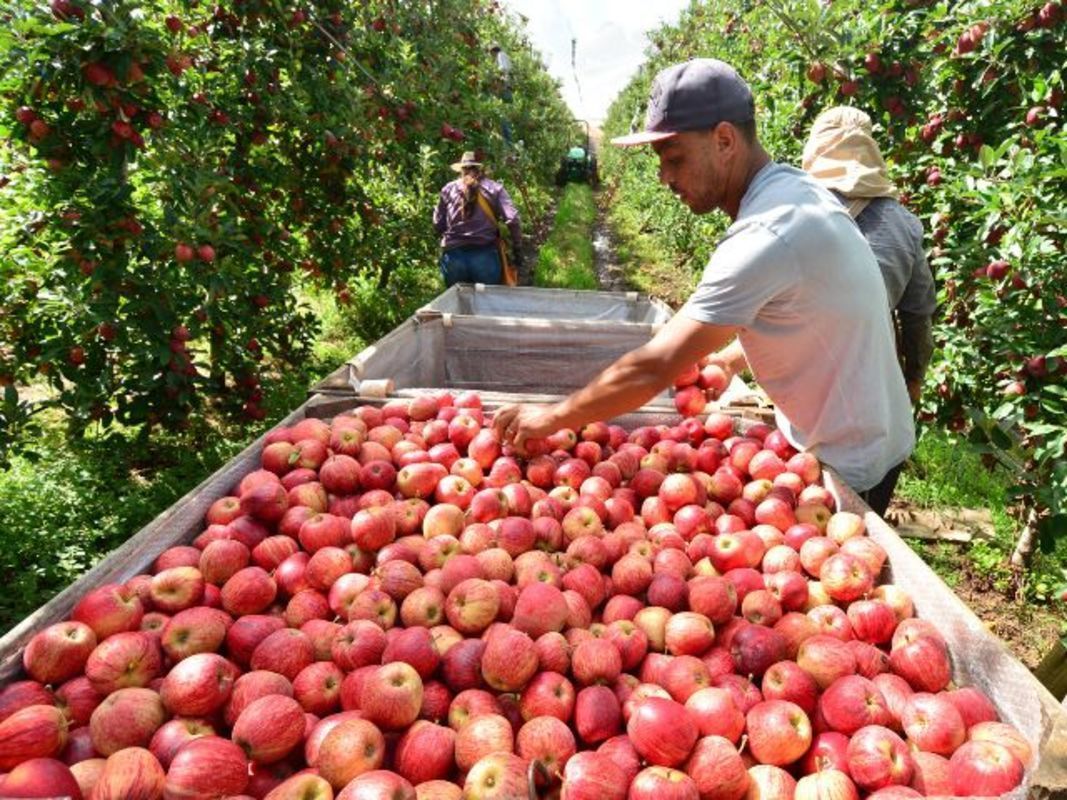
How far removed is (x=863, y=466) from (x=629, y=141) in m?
1.45

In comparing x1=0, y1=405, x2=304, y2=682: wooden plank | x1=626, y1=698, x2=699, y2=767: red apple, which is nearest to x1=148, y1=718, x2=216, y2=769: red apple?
x1=0, y1=405, x2=304, y2=682: wooden plank

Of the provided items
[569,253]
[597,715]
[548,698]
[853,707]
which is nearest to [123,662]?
[548,698]

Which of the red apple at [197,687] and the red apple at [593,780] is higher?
the red apple at [197,687]

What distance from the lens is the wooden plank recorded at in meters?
1.68

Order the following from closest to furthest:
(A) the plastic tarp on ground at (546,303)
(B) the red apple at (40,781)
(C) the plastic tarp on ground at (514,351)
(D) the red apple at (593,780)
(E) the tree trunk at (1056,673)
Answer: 1. (B) the red apple at (40,781)
2. (D) the red apple at (593,780)
3. (E) the tree trunk at (1056,673)
4. (C) the plastic tarp on ground at (514,351)
5. (A) the plastic tarp on ground at (546,303)

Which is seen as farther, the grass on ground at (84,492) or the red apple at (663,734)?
the grass on ground at (84,492)

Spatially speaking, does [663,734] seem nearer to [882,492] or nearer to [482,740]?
[482,740]

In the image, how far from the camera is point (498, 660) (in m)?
1.67

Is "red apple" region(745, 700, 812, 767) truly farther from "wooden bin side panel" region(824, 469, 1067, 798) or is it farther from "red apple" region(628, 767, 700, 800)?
"wooden bin side panel" region(824, 469, 1067, 798)

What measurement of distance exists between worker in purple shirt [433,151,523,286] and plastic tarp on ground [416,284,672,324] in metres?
1.33

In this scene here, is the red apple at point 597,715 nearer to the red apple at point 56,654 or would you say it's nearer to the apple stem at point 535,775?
the apple stem at point 535,775

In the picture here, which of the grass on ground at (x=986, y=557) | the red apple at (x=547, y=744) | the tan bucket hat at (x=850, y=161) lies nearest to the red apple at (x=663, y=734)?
the red apple at (x=547, y=744)

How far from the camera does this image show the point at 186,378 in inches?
168

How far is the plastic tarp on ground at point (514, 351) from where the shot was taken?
16.0ft
